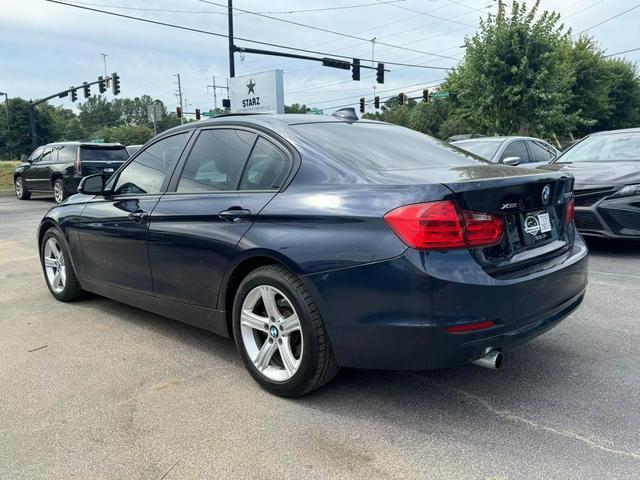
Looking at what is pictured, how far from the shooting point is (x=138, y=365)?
3637mm

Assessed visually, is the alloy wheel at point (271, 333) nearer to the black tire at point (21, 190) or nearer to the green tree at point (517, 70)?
the black tire at point (21, 190)

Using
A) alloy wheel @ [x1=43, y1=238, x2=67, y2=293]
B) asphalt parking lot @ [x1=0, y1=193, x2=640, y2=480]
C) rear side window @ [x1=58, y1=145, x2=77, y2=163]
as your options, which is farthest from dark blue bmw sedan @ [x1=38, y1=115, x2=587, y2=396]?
rear side window @ [x1=58, y1=145, x2=77, y2=163]

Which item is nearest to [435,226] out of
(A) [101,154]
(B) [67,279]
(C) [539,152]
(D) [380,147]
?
(D) [380,147]

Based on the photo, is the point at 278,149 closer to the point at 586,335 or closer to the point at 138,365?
the point at 138,365

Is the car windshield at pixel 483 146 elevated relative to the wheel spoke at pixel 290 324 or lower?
elevated

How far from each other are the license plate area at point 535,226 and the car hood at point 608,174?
3.68 m

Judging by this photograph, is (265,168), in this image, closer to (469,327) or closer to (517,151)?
(469,327)

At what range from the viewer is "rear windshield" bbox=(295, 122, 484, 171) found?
3131 mm

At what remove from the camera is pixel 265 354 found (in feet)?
10.4

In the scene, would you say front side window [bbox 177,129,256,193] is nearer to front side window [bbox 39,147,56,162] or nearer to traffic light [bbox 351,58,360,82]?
front side window [bbox 39,147,56,162]

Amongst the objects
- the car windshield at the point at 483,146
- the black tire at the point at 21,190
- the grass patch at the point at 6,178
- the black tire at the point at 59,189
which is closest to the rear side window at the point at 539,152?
the car windshield at the point at 483,146

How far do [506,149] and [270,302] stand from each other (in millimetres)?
7398

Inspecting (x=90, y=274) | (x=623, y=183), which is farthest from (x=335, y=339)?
(x=623, y=183)

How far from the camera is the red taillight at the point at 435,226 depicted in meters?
2.53
